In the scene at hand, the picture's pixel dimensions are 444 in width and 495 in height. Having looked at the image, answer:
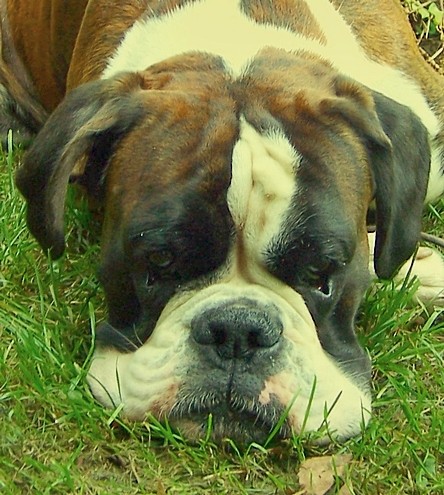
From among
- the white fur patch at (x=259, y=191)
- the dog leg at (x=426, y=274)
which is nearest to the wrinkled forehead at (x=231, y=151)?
the white fur patch at (x=259, y=191)

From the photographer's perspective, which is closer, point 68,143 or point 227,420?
point 227,420

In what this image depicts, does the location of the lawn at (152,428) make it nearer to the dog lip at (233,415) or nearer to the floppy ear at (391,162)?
the dog lip at (233,415)

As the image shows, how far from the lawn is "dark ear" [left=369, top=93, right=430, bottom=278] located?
283 mm

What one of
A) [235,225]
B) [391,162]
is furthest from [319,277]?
[391,162]

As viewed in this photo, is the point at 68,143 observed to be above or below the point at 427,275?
above

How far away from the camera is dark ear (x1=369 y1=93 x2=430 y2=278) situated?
278cm

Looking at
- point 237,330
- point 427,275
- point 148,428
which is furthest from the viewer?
point 427,275

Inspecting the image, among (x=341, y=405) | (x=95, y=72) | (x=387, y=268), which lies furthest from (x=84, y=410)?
(x=95, y=72)

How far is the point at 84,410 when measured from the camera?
2699mm

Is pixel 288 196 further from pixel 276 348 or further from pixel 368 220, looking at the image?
pixel 368 220

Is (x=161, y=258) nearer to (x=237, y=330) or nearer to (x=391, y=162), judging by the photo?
(x=237, y=330)

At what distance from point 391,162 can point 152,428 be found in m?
0.83

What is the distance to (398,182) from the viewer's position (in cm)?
278

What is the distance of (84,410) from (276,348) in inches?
19.3
